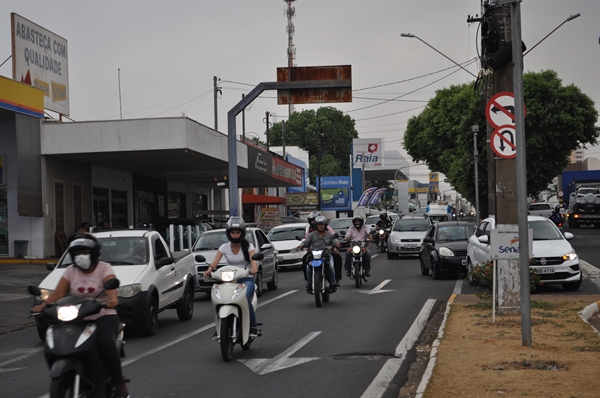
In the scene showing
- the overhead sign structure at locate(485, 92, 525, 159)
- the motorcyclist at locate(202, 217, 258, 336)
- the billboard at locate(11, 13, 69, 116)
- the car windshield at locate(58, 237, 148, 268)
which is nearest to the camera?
the motorcyclist at locate(202, 217, 258, 336)

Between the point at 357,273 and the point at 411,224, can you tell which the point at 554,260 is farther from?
the point at 411,224

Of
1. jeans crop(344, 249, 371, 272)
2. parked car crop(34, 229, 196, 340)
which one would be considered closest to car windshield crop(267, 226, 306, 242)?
jeans crop(344, 249, 371, 272)

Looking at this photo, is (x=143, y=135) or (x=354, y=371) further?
(x=143, y=135)

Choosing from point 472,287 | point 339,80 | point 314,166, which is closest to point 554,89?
point 339,80

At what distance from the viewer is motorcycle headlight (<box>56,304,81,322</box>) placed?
6.29 m

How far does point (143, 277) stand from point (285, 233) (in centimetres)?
1696

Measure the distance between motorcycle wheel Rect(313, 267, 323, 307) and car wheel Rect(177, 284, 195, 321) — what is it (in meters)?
2.40

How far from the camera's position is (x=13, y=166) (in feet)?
93.5

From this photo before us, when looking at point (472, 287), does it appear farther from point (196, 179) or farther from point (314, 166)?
point (314, 166)

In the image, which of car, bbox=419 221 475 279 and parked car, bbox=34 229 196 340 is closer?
parked car, bbox=34 229 196 340

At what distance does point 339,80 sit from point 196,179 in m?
23.6

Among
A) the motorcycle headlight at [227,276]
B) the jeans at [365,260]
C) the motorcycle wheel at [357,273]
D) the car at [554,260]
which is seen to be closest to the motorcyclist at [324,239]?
the car at [554,260]

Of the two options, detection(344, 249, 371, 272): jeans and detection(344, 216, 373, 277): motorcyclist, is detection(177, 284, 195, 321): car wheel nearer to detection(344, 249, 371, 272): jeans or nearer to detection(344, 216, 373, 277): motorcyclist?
detection(344, 216, 373, 277): motorcyclist

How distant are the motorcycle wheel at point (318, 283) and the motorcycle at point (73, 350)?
9616 mm
